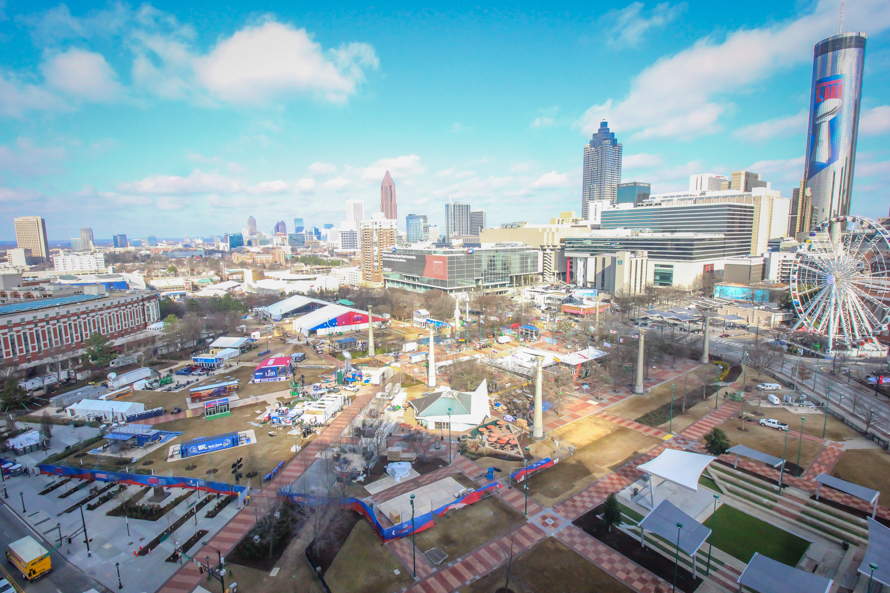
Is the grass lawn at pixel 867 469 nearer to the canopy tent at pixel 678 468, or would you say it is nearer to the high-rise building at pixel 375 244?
the canopy tent at pixel 678 468

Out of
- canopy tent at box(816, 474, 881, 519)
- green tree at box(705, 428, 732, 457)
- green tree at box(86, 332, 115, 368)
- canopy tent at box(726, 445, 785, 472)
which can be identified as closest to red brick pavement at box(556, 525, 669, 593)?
canopy tent at box(816, 474, 881, 519)

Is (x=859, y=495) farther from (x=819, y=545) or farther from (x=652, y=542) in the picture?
(x=652, y=542)

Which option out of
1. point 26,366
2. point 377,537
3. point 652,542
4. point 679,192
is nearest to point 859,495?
point 652,542

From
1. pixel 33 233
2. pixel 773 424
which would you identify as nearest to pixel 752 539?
pixel 773 424

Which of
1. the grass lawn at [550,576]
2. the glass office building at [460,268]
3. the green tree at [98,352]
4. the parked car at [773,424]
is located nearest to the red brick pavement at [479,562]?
the grass lawn at [550,576]

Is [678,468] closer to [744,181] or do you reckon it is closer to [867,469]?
[867,469]

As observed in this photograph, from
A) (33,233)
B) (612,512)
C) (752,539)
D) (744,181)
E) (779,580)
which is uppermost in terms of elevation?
(744,181)

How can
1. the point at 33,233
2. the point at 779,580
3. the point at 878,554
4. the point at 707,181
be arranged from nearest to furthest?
the point at 779,580, the point at 878,554, the point at 707,181, the point at 33,233

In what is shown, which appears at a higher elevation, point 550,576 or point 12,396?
point 12,396
